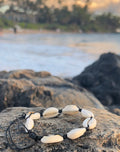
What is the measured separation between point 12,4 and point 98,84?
3146 inches

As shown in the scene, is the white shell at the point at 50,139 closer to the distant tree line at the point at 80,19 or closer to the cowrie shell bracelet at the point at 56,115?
the cowrie shell bracelet at the point at 56,115

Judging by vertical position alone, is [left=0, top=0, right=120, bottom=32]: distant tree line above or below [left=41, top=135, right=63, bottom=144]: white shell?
above

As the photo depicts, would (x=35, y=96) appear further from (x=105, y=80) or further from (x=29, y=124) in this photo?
(x=105, y=80)

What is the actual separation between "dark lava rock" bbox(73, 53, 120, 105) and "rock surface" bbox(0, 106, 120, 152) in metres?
2.84

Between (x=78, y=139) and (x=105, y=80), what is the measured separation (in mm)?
3644

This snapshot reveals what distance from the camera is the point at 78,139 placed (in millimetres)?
1374

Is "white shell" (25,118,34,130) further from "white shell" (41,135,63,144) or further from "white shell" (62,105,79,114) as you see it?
"white shell" (62,105,79,114)

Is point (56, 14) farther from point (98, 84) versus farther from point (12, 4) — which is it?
point (98, 84)

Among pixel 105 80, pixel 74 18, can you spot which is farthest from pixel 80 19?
pixel 105 80

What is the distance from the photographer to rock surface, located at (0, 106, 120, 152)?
4.31 feet

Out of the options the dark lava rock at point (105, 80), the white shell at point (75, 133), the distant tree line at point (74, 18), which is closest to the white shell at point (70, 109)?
the white shell at point (75, 133)

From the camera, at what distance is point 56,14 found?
87000 millimetres

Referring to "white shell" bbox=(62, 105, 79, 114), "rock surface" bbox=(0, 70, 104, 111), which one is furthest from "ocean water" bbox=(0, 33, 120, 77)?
"white shell" bbox=(62, 105, 79, 114)

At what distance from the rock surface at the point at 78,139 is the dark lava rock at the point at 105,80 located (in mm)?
2837
